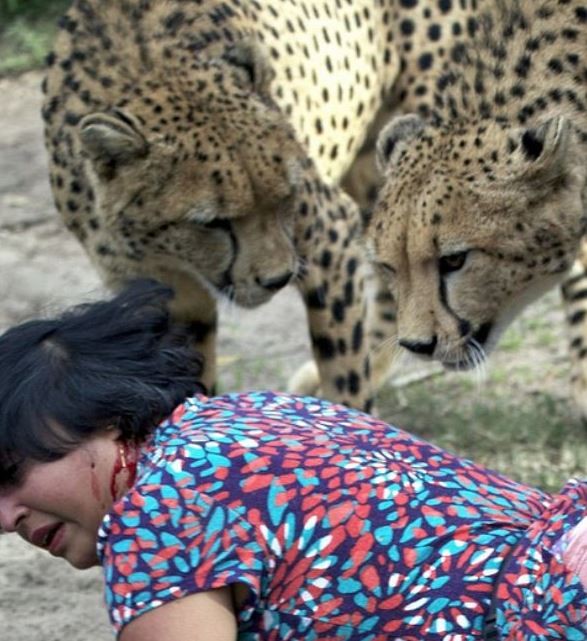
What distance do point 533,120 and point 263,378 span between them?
5.89 feet

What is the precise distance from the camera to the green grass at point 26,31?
340 inches

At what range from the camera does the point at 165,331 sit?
2.90m

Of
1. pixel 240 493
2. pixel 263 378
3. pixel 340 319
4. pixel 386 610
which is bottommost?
pixel 263 378

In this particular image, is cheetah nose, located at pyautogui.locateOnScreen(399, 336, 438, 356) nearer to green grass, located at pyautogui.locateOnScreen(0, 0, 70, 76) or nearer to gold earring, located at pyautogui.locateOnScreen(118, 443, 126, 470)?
gold earring, located at pyautogui.locateOnScreen(118, 443, 126, 470)

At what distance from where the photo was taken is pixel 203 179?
14.5 ft

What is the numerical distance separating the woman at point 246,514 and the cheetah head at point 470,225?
1285 millimetres

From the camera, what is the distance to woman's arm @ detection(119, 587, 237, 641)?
2.52 metres

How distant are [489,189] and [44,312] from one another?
1.40m

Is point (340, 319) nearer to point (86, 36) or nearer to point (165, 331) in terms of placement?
point (86, 36)


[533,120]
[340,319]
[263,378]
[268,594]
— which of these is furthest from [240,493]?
[263,378]

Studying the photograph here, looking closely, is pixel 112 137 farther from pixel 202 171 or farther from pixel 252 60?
pixel 252 60

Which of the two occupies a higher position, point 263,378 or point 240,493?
point 240,493

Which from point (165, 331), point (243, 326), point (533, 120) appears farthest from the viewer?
point (243, 326)

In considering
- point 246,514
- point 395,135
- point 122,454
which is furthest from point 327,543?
point 395,135
